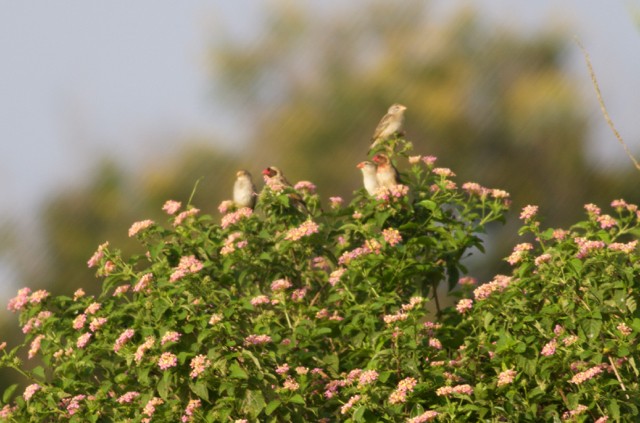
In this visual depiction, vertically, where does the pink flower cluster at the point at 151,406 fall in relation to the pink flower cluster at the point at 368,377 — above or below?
above

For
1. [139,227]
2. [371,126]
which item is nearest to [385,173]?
[139,227]

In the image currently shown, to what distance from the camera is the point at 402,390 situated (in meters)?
5.62

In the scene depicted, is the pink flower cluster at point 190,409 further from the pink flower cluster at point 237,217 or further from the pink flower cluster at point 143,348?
the pink flower cluster at point 237,217

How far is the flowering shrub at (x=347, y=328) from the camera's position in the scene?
582 centimetres

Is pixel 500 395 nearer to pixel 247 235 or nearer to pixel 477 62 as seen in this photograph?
pixel 247 235

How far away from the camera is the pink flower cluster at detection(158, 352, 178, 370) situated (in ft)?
19.0

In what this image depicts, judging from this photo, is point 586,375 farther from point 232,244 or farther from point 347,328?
point 232,244

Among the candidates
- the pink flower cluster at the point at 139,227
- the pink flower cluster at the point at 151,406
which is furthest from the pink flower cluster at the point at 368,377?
the pink flower cluster at the point at 139,227

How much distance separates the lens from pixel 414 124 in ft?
52.4

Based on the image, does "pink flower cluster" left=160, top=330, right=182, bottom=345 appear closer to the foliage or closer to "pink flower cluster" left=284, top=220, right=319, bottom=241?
the foliage

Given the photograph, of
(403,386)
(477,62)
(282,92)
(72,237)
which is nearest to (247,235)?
(403,386)

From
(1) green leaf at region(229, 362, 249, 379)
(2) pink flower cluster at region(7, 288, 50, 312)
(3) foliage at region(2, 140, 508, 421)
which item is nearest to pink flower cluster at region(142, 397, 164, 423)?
(3) foliage at region(2, 140, 508, 421)

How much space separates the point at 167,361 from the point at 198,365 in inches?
6.5

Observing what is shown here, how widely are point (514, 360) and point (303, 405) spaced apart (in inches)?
42.3
